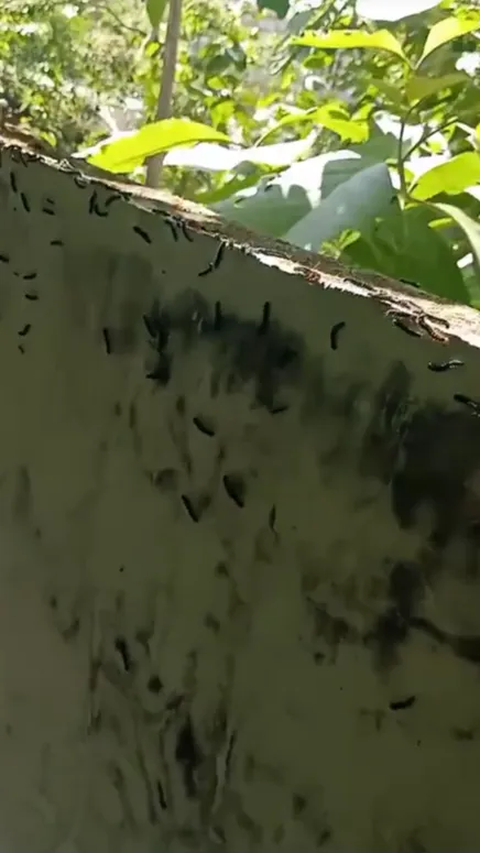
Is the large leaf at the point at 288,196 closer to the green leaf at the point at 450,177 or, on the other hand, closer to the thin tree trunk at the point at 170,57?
the green leaf at the point at 450,177

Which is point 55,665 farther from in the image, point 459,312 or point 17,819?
point 459,312

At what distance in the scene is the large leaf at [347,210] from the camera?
314 millimetres

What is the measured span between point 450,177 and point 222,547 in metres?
0.18

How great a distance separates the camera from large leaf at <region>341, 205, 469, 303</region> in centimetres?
33

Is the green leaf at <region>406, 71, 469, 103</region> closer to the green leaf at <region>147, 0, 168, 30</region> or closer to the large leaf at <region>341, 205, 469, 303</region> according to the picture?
the large leaf at <region>341, 205, 469, 303</region>

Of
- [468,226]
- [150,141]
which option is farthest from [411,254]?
[150,141]

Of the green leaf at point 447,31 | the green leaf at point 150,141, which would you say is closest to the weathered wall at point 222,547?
the green leaf at point 150,141

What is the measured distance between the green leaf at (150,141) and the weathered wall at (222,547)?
0.04m

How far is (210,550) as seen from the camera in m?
Result: 0.32

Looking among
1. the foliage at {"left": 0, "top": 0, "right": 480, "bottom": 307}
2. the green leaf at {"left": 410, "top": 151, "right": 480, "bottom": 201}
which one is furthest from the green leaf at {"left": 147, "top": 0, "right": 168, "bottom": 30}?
the green leaf at {"left": 410, "top": 151, "right": 480, "bottom": 201}

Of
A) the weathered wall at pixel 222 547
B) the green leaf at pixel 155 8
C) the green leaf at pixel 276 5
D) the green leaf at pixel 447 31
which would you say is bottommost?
the weathered wall at pixel 222 547

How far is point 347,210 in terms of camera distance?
0.32m

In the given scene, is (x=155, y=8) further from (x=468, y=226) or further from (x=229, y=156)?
(x=468, y=226)

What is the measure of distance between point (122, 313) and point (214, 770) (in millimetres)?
181
